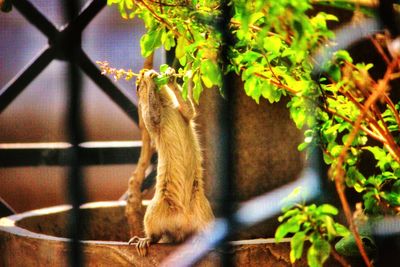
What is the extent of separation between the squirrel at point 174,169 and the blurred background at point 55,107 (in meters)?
0.58

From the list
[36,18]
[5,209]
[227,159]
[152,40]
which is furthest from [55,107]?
[152,40]

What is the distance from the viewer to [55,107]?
359 cm

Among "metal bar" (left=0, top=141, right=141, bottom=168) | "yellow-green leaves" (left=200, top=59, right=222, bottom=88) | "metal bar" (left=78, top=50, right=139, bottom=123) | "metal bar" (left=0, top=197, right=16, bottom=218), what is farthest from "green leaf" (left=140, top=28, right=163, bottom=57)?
"metal bar" (left=0, top=197, right=16, bottom=218)

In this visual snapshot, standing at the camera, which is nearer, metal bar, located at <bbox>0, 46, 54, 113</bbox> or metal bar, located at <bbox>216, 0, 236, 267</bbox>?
metal bar, located at <bbox>216, 0, 236, 267</bbox>

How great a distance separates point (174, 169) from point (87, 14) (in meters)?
1.05

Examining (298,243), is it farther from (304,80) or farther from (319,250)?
(304,80)

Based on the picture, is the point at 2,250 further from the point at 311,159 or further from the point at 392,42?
the point at 392,42

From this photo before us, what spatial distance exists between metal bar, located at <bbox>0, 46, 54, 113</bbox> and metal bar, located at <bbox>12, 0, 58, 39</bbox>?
11 cm

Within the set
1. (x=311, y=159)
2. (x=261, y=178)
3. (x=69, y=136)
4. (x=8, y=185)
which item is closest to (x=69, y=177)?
(x=69, y=136)

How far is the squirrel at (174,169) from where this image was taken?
298 centimetres

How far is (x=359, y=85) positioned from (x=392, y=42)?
0.50 feet

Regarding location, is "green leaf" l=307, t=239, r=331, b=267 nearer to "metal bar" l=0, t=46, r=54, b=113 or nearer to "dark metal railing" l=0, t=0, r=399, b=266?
"dark metal railing" l=0, t=0, r=399, b=266

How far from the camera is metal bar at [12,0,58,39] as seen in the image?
11.3 ft

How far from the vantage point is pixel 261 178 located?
3248 mm
